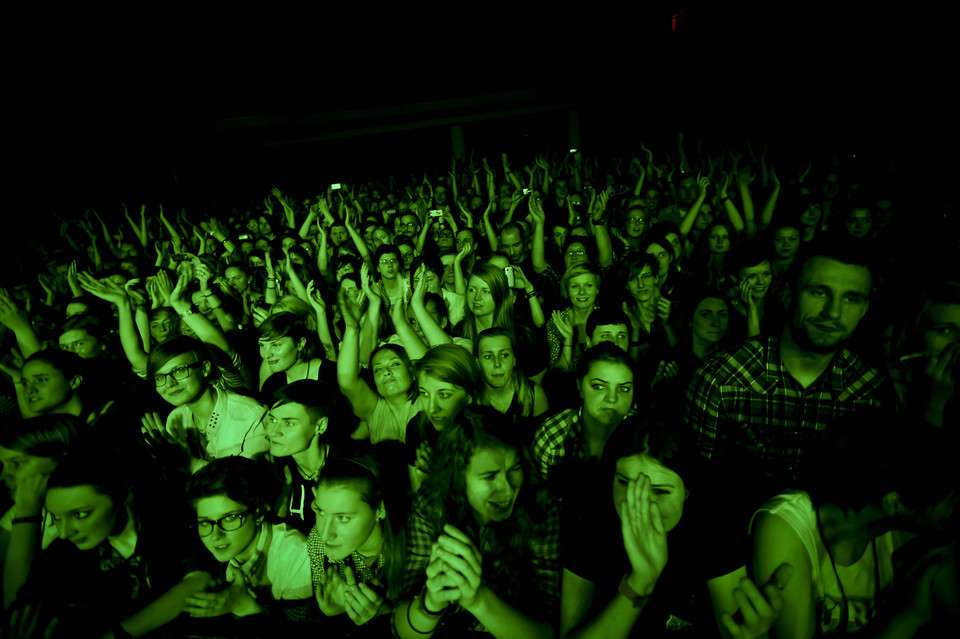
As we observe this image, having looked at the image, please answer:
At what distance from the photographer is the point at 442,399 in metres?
2.60

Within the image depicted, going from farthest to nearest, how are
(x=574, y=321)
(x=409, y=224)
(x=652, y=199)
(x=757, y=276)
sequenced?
(x=409, y=224) → (x=652, y=199) → (x=574, y=321) → (x=757, y=276)

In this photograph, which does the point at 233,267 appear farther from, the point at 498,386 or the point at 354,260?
the point at 498,386

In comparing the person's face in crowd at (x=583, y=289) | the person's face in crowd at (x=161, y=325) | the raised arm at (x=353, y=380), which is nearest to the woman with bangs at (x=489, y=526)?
the raised arm at (x=353, y=380)

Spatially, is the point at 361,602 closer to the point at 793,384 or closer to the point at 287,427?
the point at 287,427

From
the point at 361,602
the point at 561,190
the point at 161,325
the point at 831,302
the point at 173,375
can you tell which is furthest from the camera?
the point at 561,190

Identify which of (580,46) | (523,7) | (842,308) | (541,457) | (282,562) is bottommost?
(282,562)

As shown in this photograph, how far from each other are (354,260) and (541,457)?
3.91m

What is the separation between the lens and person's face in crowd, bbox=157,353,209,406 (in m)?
2.83

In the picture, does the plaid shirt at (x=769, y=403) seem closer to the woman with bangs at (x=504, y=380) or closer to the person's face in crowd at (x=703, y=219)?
the woman with bangs at (x=504, y=380)

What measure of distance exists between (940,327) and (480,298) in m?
2.86

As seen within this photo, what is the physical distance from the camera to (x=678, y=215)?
22.5 feet

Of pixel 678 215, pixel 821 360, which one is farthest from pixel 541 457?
pixel 678 215

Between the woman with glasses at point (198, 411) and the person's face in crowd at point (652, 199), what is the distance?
6900 millimetres

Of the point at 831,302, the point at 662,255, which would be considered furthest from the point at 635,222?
the point at 831,302
